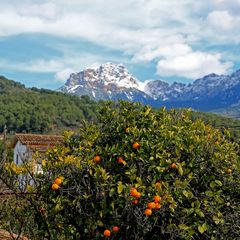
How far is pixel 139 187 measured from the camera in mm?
4156

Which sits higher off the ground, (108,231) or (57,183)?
(57,183)

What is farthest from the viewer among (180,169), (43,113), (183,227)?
(43,113)

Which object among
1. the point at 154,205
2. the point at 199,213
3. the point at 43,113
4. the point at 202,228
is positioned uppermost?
the point at 154,205

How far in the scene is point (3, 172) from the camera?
4.20m

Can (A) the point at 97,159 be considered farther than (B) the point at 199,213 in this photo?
Yes

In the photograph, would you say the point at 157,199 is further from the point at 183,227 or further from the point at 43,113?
the point at 43,113

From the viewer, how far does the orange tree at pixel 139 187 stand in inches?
163

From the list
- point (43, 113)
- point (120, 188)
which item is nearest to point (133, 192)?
point (120, 188)

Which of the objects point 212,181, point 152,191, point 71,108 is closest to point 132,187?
point 152,191

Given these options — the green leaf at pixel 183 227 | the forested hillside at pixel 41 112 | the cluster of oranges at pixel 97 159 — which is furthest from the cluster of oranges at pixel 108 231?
the forested hillside at pixel 41 112

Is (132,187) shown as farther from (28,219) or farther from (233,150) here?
(233,150)

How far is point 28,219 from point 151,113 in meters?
1.79

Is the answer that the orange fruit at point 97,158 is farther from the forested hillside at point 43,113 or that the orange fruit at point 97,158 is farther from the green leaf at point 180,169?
the forested hillside at point 43,113

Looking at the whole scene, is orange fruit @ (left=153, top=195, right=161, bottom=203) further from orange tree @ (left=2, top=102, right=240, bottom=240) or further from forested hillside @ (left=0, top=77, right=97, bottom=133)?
forested hillside @ (left=0, top=77, right=97, bottom=133)
